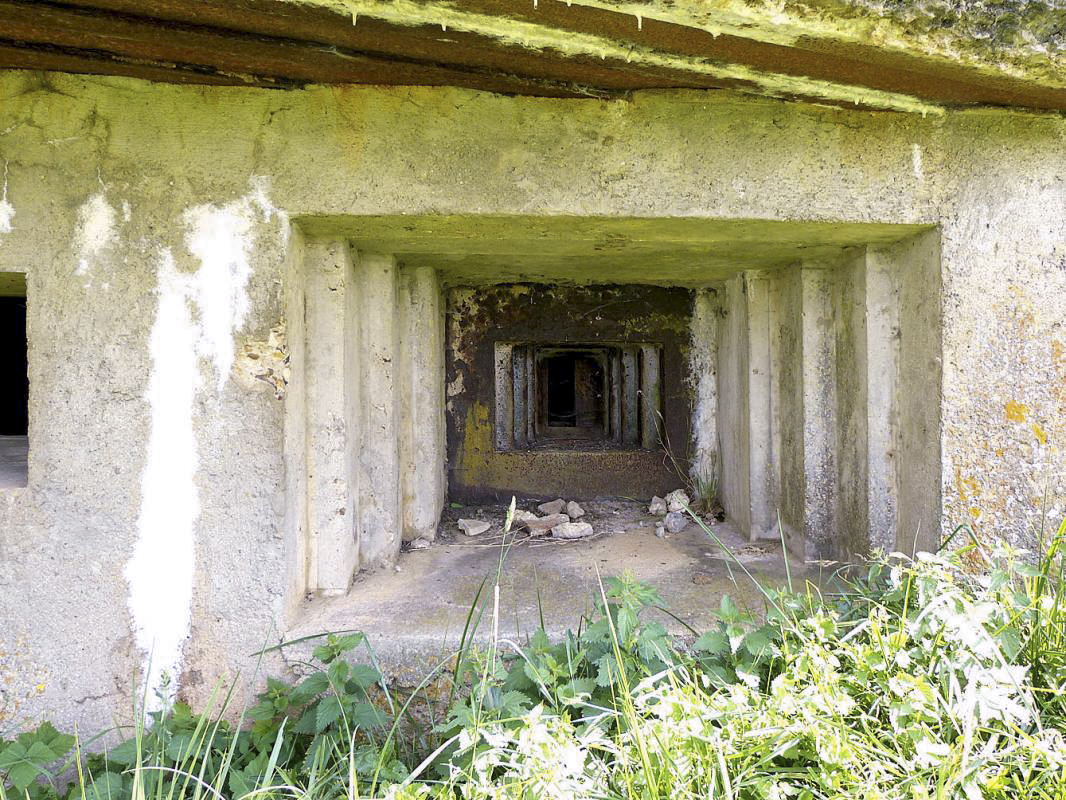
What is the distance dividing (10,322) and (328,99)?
354cm

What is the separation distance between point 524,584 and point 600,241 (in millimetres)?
1359

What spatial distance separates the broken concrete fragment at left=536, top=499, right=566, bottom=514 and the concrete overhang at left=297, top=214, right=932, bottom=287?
1.34 meters

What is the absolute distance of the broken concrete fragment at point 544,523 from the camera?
10.5ft

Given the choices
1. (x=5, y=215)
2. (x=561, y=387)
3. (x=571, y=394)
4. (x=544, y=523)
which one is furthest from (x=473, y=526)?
(x=561, y=387)

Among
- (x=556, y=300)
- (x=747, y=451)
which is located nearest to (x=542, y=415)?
(x=556, y=300)

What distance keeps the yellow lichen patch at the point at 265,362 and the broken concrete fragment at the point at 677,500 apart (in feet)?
7.38

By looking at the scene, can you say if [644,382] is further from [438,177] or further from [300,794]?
[300,794]

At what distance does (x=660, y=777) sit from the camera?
129 cm

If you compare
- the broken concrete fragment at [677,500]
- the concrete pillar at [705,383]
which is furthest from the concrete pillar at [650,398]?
the broken concrete fragment at [677,500]

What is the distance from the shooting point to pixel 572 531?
3.16 m

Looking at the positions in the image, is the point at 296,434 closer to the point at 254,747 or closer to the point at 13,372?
the point at 254,747

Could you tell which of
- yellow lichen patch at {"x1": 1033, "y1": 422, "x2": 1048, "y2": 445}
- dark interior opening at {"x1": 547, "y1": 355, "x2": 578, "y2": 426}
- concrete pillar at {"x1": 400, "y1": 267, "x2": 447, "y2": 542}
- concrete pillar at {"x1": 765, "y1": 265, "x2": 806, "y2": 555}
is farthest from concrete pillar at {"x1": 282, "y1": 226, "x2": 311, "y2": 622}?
dark interior opening at {"x1": 547, "y1": 355, "x2": 578, "y2": 426}

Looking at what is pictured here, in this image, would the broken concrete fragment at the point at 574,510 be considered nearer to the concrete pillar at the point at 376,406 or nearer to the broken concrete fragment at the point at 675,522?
the broken concrete fragment at the point at 675,522

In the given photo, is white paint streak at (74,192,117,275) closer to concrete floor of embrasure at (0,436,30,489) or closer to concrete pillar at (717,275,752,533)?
concrete floor of embrasure at (0,436,30,489)
